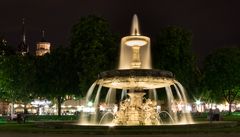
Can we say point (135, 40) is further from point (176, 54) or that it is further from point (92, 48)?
point (176, 54)

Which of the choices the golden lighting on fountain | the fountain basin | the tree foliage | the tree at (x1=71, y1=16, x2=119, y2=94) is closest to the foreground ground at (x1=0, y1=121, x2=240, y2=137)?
the fountain basin

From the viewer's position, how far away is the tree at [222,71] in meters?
75.5

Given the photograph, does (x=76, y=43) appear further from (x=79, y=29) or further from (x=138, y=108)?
(x=138, y=108)

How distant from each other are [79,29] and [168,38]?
1163 cm

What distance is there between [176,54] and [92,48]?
34.7ft

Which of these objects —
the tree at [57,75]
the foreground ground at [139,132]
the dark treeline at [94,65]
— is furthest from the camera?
the tree at [57,75]

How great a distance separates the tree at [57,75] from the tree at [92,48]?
13.1 ft

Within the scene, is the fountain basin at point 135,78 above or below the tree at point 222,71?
below

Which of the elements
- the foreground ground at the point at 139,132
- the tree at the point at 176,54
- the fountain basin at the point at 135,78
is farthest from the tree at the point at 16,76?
the foreground ground at the point at 139,132

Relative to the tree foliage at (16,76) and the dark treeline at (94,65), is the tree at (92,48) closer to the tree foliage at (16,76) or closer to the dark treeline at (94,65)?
the dark treeline at (94,65)

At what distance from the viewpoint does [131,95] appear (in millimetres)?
35781

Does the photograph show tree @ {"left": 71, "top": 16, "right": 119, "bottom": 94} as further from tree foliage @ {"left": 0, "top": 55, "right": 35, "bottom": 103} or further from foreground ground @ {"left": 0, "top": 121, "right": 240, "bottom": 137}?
foreground ground @ {"left": 0, "top": 121, "right": 240, "bottom": 137}

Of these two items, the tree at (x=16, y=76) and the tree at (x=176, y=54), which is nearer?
the tree at (x=176, y=54)

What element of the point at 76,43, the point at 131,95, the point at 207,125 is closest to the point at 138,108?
the point at 131,95
